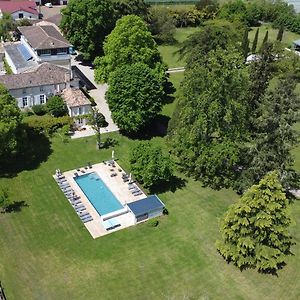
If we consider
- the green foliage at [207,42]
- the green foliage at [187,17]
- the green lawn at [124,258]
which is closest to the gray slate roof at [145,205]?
the green lawn at [124,258]

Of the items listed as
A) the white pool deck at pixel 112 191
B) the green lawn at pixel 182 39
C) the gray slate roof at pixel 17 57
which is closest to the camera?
the white pool deck at pixel 112 191

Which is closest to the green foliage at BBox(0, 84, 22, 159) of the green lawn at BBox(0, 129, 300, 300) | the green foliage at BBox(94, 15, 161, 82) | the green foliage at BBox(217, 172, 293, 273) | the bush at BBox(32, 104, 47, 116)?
the green lawn at BBox(0, 129, 300, 300)

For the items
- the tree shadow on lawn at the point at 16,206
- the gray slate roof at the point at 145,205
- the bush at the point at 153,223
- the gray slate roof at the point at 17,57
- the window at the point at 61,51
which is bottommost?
the tree shadow on lawn at the point at 16,206

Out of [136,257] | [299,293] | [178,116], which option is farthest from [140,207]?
[299,293]

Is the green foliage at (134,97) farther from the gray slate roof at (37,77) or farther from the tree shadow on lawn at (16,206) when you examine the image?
the tree shadow on lawn at (16,206)

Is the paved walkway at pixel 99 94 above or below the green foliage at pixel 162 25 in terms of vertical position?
below

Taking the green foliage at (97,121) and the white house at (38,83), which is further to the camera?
the white house at (38,83)

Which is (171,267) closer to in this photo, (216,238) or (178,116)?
(216,238)
